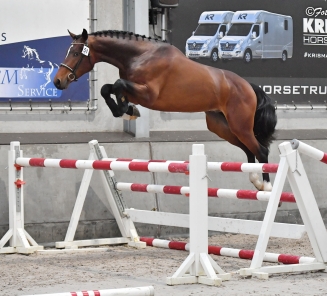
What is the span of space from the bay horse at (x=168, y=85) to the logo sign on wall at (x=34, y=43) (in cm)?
161

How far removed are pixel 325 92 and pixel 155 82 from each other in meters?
3.81

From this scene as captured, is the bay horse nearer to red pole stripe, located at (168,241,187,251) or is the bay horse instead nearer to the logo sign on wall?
red pole stripe, located at (168,241,187,251)

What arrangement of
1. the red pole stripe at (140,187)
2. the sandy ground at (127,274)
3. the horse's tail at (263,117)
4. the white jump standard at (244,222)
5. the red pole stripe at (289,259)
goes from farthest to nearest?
the horse's tail at (263,117), the red pole stripe at (140,187), the red pole stripe at (289,259), the white jump standard at (244,222), the sandy ground at (127,274)

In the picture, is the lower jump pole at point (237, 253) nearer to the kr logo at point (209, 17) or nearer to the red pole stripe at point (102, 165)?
the red pole stripe at point (102, 165)

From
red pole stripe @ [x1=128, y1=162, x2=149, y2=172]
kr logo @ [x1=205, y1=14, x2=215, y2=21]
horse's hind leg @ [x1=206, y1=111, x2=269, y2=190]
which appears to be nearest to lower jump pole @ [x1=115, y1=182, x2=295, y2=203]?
red pole stripe @ [x1=128, y1=162, x2=149, y2=172]

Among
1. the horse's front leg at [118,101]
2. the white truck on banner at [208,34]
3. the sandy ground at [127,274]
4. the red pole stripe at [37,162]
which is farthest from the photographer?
the white truck on banner at [208,34]

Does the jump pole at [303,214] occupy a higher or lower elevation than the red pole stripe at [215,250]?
higher

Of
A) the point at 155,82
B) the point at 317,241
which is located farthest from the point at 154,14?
the point at 317,241

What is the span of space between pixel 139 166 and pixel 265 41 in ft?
13.4

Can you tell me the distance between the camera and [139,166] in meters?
6.44

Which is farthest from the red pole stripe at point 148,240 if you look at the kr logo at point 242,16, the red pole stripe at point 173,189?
the kr logo at point 242,16

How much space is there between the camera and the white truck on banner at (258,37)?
9703mm

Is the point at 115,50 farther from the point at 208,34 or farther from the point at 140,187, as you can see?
the point at 208,34

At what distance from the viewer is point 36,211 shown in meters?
8.07
